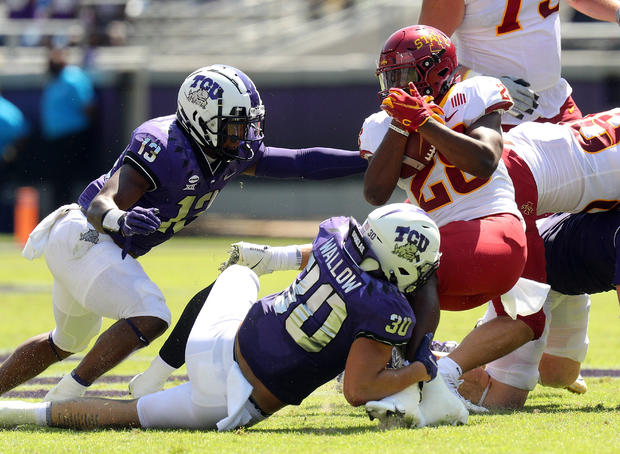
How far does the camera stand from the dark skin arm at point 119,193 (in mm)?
4355

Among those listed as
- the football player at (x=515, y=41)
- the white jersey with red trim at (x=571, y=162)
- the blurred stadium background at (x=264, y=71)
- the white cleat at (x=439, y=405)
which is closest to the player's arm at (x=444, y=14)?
the football player at (x=515, y=41)

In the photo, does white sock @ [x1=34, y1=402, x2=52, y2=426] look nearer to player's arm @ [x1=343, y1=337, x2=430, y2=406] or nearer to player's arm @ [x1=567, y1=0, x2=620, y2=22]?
player's arm @ [x1=343, y1=337, x2=430, y2=406]

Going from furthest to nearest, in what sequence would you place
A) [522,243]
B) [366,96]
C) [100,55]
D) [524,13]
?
[100,55] → [366,96] → [524,13] → [522,243]

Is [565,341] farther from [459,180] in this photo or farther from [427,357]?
[427,357]

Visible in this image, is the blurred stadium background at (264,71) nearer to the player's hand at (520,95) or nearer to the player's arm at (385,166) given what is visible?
the player's hand at (520,95)

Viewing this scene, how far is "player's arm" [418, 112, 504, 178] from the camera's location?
13.6ft

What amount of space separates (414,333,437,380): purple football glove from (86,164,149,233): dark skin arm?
1.42 meters

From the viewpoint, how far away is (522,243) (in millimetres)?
4297

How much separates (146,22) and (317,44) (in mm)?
3551

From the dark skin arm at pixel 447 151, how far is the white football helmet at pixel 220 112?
727mm

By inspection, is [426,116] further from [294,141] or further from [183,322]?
[294,141]

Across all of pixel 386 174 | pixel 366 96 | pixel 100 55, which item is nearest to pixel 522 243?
pixel 386 174

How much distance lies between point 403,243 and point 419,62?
99 cm

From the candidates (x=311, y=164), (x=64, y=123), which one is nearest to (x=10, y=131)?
(x=64, y=123)
